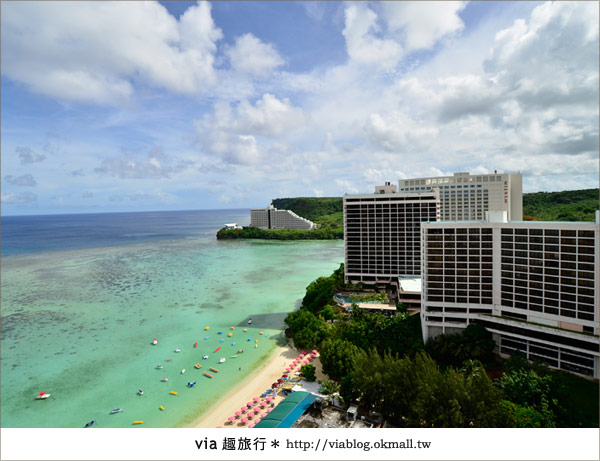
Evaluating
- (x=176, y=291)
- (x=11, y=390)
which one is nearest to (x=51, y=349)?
(x=11, y=390)

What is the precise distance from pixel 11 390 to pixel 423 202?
3531 centimetres

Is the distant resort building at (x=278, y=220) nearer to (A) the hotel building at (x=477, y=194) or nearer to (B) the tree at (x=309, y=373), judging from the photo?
(A) the hotel building at (x=477, y=194)

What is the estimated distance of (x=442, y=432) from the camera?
700cm

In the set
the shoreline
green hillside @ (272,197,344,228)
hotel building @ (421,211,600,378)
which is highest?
green hillside @ (272,197,344,228)

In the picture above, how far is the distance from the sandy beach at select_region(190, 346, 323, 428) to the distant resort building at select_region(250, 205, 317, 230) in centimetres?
7634

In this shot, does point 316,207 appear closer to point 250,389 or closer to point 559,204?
point 559,204

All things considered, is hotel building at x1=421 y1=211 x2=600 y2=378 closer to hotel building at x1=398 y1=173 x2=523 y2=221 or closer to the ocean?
the ocean

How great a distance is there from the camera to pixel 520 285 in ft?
58.3

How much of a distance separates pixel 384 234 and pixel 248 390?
20355 mm

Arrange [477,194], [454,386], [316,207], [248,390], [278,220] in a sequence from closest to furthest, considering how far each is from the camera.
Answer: [454,386] → [248,390] → [477,194] → [278,220] → [316,207]

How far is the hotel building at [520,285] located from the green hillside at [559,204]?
4476cm

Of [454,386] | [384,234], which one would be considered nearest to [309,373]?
[454,386]

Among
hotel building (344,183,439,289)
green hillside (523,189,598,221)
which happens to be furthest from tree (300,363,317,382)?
green hillside (523,189,598,221)

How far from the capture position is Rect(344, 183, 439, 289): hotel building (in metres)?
31.2
